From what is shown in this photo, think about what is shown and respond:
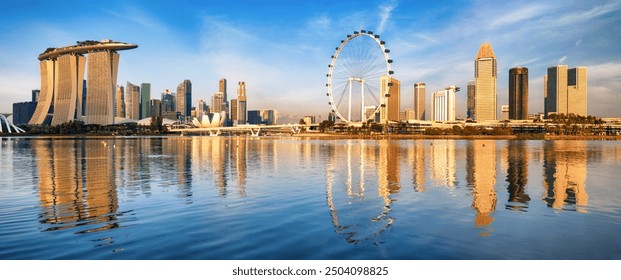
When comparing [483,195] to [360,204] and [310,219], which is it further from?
[310,219]

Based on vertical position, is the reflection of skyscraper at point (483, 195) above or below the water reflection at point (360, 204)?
below

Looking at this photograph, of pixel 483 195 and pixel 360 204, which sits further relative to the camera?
pixel 483 195

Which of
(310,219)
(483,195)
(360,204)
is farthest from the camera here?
(483,195)

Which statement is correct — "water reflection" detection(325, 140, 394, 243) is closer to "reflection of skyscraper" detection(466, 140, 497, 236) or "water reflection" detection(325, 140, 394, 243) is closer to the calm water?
the calm water

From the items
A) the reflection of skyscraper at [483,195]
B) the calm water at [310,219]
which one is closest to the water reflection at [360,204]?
the calm water at [310,219]

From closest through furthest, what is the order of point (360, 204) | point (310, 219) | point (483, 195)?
point (310, 219) < point (360, 204) < point (483, 195)

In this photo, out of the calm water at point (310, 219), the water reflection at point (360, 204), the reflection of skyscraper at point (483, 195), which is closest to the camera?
the calm water at point (310, 219)

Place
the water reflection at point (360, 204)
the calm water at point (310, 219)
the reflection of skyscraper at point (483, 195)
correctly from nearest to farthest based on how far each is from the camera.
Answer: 1. the calm water at point (310, 219)
2. the water reflection at point (360, 204)
3. the reflection of skyscraper at point (483, 195)

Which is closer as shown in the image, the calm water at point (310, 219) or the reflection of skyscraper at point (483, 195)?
the calm water at point (310, 219)

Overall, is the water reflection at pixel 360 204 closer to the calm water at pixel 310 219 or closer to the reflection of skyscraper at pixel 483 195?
the calm water at pixel 310 219

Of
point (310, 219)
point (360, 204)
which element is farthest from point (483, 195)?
point (310, 219)
